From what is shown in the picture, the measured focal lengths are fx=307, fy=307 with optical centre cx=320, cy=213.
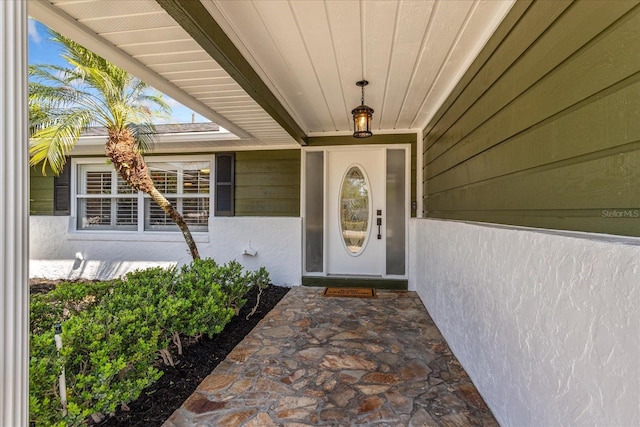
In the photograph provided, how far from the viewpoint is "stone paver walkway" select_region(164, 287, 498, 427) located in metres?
1.88

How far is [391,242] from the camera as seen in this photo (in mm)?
4824

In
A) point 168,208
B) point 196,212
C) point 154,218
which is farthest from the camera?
point 154,218

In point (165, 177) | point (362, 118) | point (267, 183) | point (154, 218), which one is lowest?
point (154, 218)

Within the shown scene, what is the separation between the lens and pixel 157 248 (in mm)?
5371

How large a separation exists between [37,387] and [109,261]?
477 cm

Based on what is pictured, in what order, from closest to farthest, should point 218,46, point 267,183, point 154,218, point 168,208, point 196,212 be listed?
point 218,46
point 168,208
point 267,183
point 196,212
point 154,218

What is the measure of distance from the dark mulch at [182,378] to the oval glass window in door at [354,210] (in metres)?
1.98

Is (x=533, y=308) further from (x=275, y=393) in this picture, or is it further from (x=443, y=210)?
(x=443, y=210)

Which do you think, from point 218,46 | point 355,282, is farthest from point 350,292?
point 218,46

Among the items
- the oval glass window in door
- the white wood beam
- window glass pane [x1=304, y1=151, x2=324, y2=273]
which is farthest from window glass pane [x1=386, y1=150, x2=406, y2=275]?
the white wood beam

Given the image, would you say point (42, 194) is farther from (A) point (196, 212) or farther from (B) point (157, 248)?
(A) point (196, 212)

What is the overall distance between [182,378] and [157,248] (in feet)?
12.0

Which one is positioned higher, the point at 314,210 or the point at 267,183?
the point at 267,183

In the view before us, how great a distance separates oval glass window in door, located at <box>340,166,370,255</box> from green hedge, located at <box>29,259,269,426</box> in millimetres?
2233
